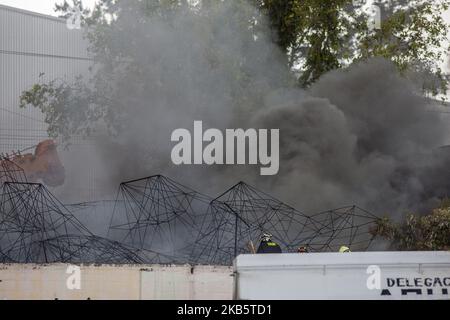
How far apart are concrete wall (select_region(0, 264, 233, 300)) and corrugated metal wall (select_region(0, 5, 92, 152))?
14926mm

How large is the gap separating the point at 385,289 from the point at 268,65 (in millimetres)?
17386

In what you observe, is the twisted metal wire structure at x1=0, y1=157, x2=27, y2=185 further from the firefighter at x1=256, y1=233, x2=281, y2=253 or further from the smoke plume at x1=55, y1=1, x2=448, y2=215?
the firefighter at x1=256, y1=233, x2=281, y2=253

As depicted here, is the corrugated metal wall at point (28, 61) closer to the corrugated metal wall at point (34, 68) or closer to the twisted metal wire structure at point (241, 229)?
the corrugated metal wall at point (34, 68)

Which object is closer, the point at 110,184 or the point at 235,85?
the point at 235,85

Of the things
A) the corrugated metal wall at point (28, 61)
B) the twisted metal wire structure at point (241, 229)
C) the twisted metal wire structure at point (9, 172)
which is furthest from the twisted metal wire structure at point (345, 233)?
the corrugated metal wall at point (28, 61)

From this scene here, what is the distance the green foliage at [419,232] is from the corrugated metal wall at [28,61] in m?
14.3

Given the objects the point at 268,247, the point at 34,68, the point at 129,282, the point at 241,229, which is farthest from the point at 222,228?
the point at 34,68

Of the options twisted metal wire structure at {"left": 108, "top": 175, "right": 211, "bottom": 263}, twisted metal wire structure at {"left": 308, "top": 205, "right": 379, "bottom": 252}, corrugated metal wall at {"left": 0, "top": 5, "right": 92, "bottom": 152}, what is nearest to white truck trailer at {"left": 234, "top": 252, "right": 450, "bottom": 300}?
twisted metal wire structure at {"left": 108, "top": 175, "right": 211, "bottom": 263}

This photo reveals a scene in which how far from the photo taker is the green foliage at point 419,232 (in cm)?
1759

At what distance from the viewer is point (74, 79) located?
1067 inches
